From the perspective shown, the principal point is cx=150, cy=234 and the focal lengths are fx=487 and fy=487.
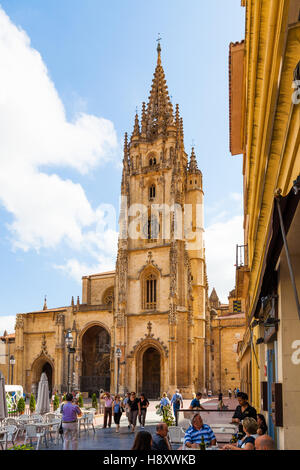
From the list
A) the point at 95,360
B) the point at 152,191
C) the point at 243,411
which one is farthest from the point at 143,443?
the point at 95,360

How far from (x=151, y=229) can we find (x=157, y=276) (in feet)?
15.0

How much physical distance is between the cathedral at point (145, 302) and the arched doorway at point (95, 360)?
10cm

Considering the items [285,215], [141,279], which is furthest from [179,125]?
[285,215]

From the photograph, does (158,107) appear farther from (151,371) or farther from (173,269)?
A: (151,371)

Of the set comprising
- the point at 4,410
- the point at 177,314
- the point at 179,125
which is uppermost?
the point at 179,125

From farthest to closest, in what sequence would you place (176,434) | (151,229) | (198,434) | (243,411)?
1. (151,229)
2. (176,434)
3. (243,411)
4. (198,434)

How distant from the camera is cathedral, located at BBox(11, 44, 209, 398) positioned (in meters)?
42.0

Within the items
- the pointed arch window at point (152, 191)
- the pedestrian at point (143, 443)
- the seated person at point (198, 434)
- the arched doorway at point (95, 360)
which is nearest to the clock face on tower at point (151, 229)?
the pointed arch window at point (152, 191)

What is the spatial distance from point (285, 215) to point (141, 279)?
40.1 m

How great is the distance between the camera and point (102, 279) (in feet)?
174

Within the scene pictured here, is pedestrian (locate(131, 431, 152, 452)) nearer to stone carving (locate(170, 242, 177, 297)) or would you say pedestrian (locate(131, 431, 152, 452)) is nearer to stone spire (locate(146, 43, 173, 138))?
stone carving (locate(170, 242, 177, 297))

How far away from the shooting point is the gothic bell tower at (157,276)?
41594mm

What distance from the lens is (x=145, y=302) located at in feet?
144

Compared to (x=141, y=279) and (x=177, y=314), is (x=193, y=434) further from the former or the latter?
(x=141, y=279)
